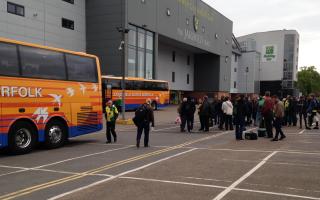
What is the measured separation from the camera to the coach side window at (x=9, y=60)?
10.9 metres

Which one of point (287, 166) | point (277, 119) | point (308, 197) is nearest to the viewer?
point (308, 197)

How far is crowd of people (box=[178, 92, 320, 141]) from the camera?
14883 millimetres

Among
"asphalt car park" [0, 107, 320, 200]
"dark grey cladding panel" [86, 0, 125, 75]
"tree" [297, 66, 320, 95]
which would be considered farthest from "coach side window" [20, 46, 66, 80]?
"tree" [297, 66, 320, 95]

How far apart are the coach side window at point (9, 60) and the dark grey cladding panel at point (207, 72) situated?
55.0 metres

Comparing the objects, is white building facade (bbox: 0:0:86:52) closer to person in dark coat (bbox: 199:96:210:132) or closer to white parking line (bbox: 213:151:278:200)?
person in dark coat (bbox: 199:96:210:132)

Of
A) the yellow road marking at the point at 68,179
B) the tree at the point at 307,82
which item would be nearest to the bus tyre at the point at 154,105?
the yellow road marking at the point at 68,179

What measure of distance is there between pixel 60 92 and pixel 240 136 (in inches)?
281

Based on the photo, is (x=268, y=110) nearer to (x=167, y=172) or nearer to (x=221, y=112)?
(x=221, y=112)

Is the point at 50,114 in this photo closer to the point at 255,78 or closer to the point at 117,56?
the point at 117,56

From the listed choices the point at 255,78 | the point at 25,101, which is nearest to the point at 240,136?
the point at 25,101

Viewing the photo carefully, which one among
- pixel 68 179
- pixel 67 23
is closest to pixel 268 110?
pixel 68 179

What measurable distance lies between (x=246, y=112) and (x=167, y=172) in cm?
1017

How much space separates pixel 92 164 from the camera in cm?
962

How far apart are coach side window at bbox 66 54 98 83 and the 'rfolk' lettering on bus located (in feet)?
5.59
